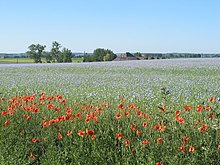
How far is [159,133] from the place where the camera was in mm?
3938

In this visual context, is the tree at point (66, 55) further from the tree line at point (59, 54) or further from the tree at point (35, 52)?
the tree at point (35, 52)

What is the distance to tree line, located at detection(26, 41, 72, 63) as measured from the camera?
51.9 m

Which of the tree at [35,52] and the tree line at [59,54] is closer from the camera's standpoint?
the tree line at [59,54]

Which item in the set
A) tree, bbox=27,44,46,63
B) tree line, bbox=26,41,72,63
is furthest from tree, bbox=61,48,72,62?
tree, bbox=27,44,46,63

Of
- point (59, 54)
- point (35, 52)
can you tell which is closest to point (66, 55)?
point (59, 54)

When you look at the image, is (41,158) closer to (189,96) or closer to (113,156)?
(113,156)

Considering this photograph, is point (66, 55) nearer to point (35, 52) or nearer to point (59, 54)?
point (59, 54)

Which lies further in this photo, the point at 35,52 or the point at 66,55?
the point at 35,52

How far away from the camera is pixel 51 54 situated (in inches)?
2280

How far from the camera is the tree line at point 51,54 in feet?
170

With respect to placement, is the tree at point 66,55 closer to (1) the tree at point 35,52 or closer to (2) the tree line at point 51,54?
(2) the tree line at point 51,54

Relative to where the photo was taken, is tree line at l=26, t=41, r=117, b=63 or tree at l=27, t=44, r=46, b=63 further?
tree at l=27, t=44, r=46, b=63

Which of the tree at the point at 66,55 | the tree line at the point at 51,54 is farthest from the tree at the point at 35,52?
the tree at the point at 66,55

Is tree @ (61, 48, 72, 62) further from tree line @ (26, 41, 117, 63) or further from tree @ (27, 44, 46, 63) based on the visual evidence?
tree @ (27, 44, 46, 63)
